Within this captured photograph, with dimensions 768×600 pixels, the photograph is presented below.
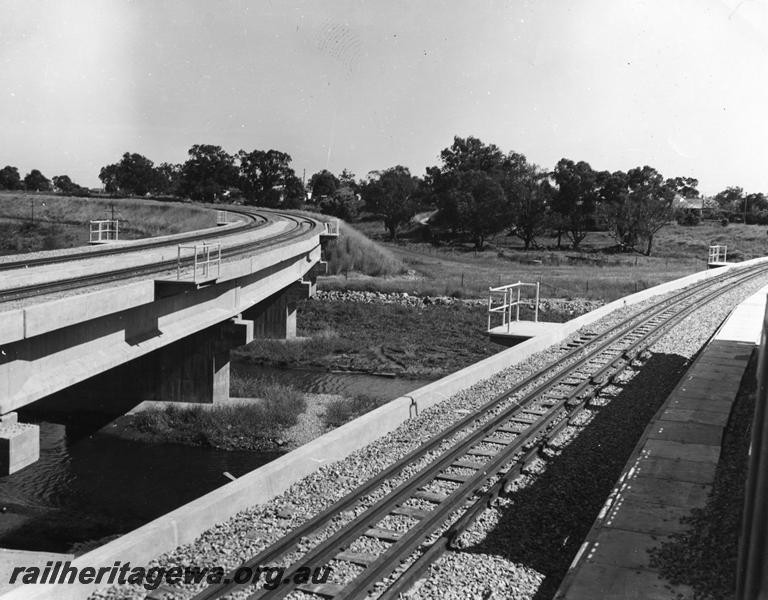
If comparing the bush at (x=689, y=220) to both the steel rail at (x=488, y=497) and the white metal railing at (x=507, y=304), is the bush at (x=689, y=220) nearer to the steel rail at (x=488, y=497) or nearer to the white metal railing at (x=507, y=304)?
the white metal railing at (x=507, y=304)

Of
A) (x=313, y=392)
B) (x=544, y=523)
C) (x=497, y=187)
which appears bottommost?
(x=313, y=392)

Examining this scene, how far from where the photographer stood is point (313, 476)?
11367 millimetres

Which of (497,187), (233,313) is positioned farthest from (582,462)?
(497,187)

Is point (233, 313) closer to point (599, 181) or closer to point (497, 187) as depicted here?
point (497, 187)

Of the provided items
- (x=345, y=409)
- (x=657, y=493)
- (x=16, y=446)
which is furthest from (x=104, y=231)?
(x=657, y=493)

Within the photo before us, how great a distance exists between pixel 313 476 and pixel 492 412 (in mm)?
4986

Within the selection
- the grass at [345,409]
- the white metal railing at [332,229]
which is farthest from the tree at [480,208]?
the grass at [345,409]

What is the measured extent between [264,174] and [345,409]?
3213 inches

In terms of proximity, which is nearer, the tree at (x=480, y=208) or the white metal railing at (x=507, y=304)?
the white metal railing at (x=507, y=304)

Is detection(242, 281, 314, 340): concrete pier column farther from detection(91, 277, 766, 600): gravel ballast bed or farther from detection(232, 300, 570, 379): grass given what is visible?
detection(91, 277, 766, 600): gravel ballast bed

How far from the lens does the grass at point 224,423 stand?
810 inches

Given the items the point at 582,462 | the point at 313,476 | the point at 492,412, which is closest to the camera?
the point at 313,476

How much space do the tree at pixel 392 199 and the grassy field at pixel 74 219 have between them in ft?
111

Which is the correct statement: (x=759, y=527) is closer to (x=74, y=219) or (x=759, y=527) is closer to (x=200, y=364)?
(x=200, y=364)
